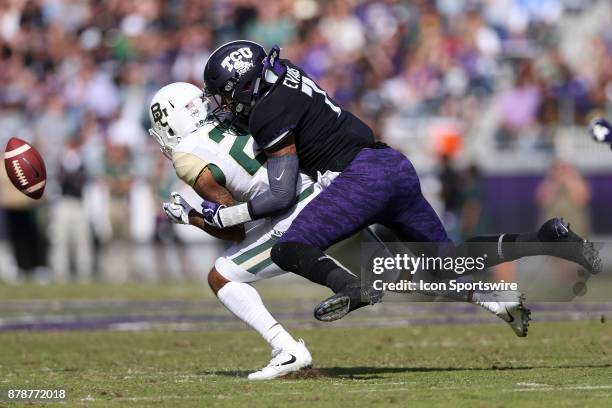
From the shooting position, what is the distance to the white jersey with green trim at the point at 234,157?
6875 millimetres

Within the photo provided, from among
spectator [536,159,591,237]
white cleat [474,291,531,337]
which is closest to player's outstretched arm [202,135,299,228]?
white cleat [474,291,531,337]

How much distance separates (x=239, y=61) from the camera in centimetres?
675

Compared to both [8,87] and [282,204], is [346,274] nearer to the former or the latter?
[282,204]

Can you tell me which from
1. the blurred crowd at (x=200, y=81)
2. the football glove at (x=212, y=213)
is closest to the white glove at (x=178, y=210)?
the football glove at (x=212, y=213)

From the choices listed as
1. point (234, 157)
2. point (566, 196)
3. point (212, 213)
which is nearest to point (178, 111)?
point (234, 157)

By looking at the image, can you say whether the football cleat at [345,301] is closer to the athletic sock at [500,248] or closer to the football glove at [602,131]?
the athletic sock at [500,248]

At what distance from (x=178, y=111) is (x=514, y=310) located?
7.06 ft

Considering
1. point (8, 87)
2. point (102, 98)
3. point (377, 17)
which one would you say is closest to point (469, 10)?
point (377, 17)

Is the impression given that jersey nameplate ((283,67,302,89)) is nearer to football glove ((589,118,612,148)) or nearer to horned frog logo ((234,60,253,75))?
horned frog logo ((234,60,253,75))

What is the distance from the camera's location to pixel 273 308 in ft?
40.4

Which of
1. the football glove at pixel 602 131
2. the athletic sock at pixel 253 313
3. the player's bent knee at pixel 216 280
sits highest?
the football glove at pixel 602 131

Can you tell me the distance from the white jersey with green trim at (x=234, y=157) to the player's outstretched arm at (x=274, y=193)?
0.19 m

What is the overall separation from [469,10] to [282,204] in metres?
11.4

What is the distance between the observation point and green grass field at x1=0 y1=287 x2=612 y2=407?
235 inches
